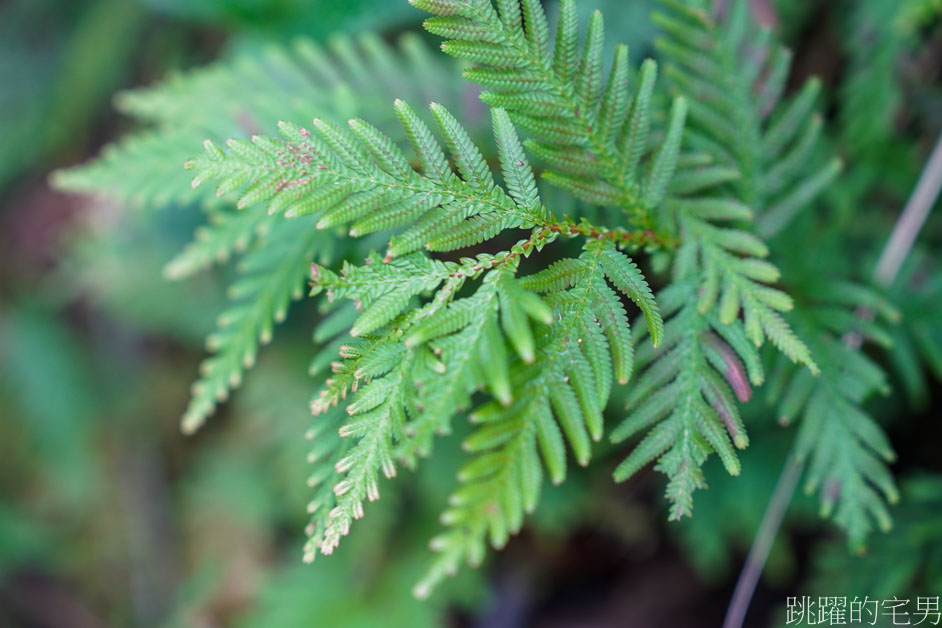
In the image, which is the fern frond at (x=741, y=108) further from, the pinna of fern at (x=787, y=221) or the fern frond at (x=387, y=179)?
the fern frond at (x=387, y=179)

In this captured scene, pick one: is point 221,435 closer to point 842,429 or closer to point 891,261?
point 842,429

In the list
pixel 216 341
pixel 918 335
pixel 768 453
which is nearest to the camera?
pixel 216 341

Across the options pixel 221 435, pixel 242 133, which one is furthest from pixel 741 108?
pixel 221 435

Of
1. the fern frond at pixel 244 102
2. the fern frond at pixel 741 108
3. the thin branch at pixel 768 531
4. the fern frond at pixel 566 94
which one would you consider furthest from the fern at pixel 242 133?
the thin branch at pixel 768 531

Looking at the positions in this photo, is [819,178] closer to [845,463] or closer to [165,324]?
[845,463]

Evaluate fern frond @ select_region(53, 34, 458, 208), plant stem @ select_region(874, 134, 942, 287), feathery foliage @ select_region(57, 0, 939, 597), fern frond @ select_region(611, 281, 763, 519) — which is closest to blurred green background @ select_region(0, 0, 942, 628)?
fern frond @ select_region(53, 34, 458, 208)

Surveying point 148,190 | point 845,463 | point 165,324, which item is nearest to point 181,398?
point 165,324

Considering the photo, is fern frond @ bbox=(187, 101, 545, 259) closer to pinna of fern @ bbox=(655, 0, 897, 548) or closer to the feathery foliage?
the feathery foliage
